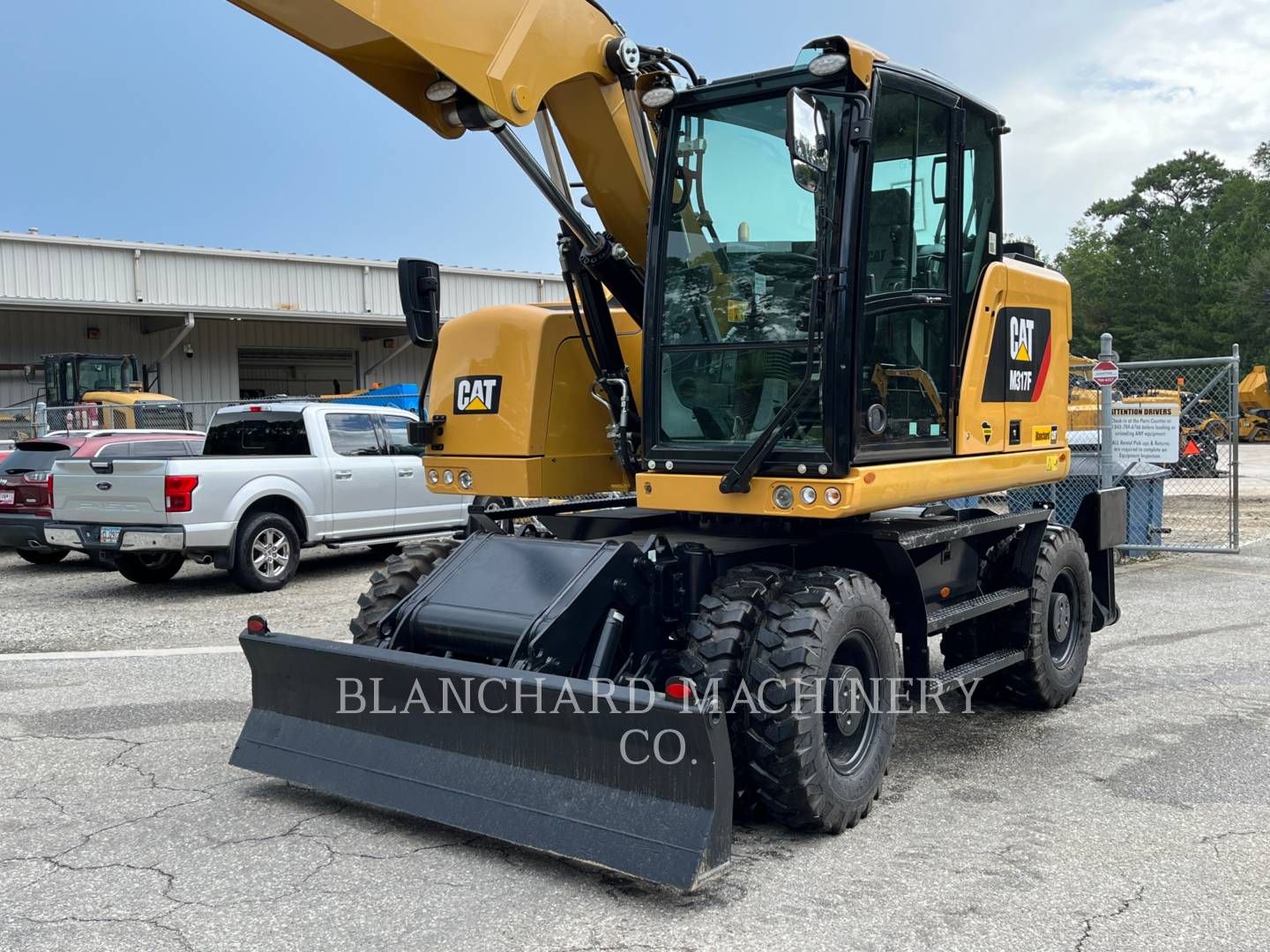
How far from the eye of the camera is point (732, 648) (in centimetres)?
464

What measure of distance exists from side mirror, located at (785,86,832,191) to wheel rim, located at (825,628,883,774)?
1.91 metres

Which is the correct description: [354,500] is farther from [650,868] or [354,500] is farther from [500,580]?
[650,868]

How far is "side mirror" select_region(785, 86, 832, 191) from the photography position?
4289 mm

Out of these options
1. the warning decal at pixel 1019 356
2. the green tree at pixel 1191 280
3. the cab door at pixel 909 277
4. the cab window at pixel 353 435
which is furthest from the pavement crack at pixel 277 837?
the green tree at pixel 1191 280

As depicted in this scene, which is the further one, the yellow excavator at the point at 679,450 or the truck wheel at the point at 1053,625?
the truck wheel at the point at 1053,625

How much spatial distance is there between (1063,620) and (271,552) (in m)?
7.89

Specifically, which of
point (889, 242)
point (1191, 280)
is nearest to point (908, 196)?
point (889, 242)

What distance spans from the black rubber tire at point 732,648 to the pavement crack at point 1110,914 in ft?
4.34

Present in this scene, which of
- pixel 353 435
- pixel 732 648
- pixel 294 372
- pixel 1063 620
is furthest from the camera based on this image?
pixel 294 372

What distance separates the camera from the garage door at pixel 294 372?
3497 centimetres

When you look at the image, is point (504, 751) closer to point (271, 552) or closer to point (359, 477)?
point (271, 552)

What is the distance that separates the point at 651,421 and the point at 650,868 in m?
2.08

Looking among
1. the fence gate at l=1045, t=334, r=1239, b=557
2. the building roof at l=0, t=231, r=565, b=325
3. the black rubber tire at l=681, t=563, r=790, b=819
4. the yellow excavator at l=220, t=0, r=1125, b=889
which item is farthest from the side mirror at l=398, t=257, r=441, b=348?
the building roof at l=0, t=231, r=565, b=325

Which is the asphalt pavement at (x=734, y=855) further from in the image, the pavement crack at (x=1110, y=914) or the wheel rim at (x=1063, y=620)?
the wheel rim at (x=1063, y=620)
